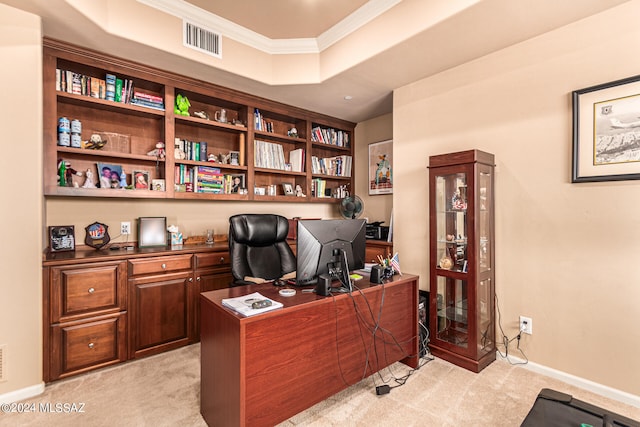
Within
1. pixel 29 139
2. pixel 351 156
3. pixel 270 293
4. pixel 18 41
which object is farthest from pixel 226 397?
pixel 351 156

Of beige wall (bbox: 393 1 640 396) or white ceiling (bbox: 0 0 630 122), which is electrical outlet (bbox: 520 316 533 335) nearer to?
beige wall (bbox: 393 1 640 396)

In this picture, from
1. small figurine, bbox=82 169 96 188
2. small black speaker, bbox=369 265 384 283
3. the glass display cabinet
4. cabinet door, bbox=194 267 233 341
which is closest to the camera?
small black speaker, bbox=369 265 384 283

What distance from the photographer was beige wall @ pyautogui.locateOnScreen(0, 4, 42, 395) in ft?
6.45

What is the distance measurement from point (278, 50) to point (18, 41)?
1.93m

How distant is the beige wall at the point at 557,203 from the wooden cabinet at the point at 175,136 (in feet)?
6.10

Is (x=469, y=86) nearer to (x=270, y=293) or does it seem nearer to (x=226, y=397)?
(x=270, y=293)

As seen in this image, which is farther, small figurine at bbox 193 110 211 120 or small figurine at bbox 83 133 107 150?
small figurine at bbox 193 110 211 120

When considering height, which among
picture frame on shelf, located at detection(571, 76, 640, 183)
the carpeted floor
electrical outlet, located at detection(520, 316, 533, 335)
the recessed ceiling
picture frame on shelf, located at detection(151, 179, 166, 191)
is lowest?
the carpeted floor

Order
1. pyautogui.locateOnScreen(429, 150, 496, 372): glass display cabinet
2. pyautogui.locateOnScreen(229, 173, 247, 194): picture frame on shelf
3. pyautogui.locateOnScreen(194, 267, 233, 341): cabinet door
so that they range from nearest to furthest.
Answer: pyautogui.locateOnScreen(429, 150, 496, 372): glass display cabinet < pyautogui.locateOnScreen(194, 267, 233, 341): cabinet door < pyautogui.locateOnScreen(229, 173, 247, 194): picture frame on shelf

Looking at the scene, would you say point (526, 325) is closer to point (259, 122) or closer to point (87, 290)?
point (259, 122)

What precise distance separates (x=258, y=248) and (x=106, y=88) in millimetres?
1892

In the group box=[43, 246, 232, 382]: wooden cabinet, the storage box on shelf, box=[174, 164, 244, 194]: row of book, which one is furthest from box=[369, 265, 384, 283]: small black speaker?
the storage box on shelf

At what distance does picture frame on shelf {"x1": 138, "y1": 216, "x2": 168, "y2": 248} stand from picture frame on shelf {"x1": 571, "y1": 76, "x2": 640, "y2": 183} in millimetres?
3394

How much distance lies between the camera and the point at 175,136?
3145mm
